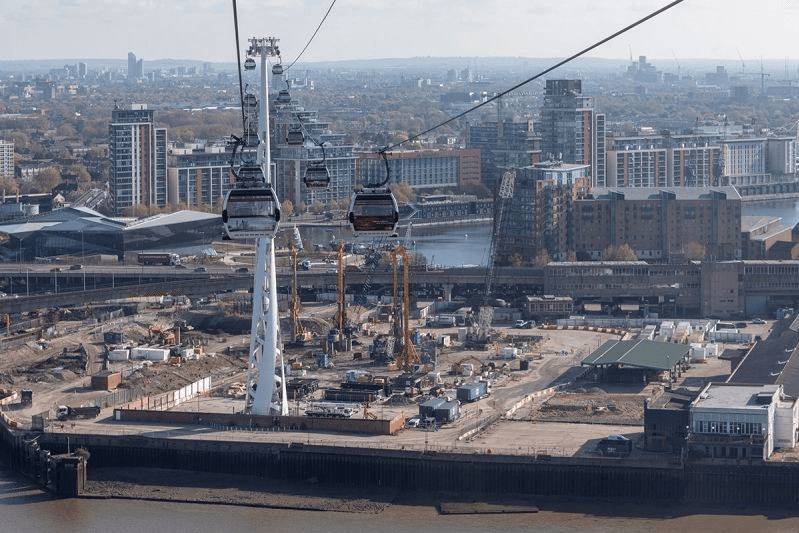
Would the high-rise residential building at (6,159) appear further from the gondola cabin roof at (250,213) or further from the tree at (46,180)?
the gondola cabin roof at (250,213)

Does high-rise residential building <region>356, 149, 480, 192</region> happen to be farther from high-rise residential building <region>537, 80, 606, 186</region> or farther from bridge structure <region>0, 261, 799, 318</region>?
bridge structure <region>0, 261, 799, 318</region>

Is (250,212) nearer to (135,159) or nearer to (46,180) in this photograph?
(135,159)

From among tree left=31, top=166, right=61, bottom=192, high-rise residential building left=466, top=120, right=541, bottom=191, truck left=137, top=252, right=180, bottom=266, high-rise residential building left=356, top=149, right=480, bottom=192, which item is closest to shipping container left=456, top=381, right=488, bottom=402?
truck left=137, top=252, right=180, bottom=266

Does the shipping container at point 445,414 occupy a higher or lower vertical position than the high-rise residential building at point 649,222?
lower

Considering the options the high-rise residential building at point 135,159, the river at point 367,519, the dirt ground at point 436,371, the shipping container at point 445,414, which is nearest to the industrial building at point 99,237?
the high-rise residential building at point 135,159

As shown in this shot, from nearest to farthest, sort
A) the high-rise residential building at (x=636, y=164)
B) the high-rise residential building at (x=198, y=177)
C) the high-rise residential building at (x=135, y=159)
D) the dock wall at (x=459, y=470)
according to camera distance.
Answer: the dock wall at (x=459, y=470) → the high-rise residential building at (x=135, y=159) → the high-rise residential building at (x=198, y=177) → the high-rise residential building at (x=636, y=164)

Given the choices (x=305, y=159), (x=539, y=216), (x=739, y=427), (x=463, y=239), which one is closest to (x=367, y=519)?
(x=739, y=427)

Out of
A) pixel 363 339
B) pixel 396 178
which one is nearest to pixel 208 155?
pixel 396 178
